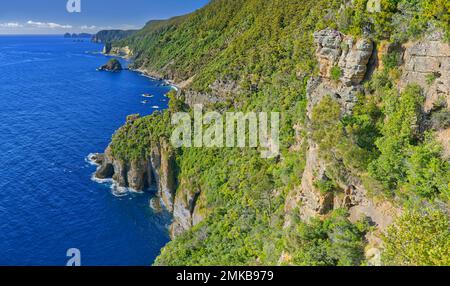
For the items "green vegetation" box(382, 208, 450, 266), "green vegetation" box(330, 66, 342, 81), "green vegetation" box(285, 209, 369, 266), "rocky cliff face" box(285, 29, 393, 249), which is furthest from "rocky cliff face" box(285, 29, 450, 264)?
"green vegetation" box(382, 208, 450, 266)

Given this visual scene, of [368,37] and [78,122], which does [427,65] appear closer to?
[368,37]

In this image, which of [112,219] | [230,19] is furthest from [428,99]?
[230,19]

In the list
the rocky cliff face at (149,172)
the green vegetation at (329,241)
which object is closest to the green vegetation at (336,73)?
the green vegetation at (329,241)

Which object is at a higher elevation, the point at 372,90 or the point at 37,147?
the point at 372,90

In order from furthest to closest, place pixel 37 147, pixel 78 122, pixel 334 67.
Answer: pixel 78 122
pixel 37 147
pixel 334 67

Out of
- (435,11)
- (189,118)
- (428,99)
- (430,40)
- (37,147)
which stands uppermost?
(435,11)
